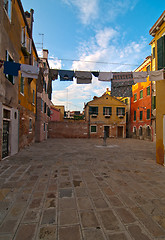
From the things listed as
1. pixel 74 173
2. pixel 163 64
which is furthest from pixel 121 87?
pixel 74 173

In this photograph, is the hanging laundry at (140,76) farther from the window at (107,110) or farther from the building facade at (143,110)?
the window at (107,110)

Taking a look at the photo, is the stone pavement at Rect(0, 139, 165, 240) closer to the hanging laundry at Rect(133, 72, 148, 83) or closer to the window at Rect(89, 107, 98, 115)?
the hanging laundry at Rect(133, 72, 148, 83)

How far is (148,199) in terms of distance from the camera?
280 centimetres

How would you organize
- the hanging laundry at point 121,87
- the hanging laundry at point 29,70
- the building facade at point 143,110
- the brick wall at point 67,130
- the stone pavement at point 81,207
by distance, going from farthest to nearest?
the brick wall at point 67,130, the building facade at point 143,110, the hanging laundry at point 121,87, the hanging laundry at point 29,70, the stone pavement at point 81,207

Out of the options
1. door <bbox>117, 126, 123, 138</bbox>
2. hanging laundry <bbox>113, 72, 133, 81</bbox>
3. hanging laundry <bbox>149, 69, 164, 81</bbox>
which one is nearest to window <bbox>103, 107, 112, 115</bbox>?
door <bbox>117, 126, 123, 138</bbox>

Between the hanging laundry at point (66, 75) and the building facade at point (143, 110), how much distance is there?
14.1 metres

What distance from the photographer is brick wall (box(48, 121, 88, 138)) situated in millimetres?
22391

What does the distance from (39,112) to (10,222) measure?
12492mm

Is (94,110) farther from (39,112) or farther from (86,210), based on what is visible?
(86,210)

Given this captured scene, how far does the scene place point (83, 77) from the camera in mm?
8391

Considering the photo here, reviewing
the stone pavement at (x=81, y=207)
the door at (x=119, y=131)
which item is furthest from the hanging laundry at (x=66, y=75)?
the door at (x=119, y=131)

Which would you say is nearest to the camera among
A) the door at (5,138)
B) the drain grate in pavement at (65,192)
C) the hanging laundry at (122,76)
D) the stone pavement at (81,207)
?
the stone pavement at (81,207)

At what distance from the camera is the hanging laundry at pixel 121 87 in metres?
8.33

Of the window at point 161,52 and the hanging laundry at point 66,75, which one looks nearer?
the window at point 161,52
